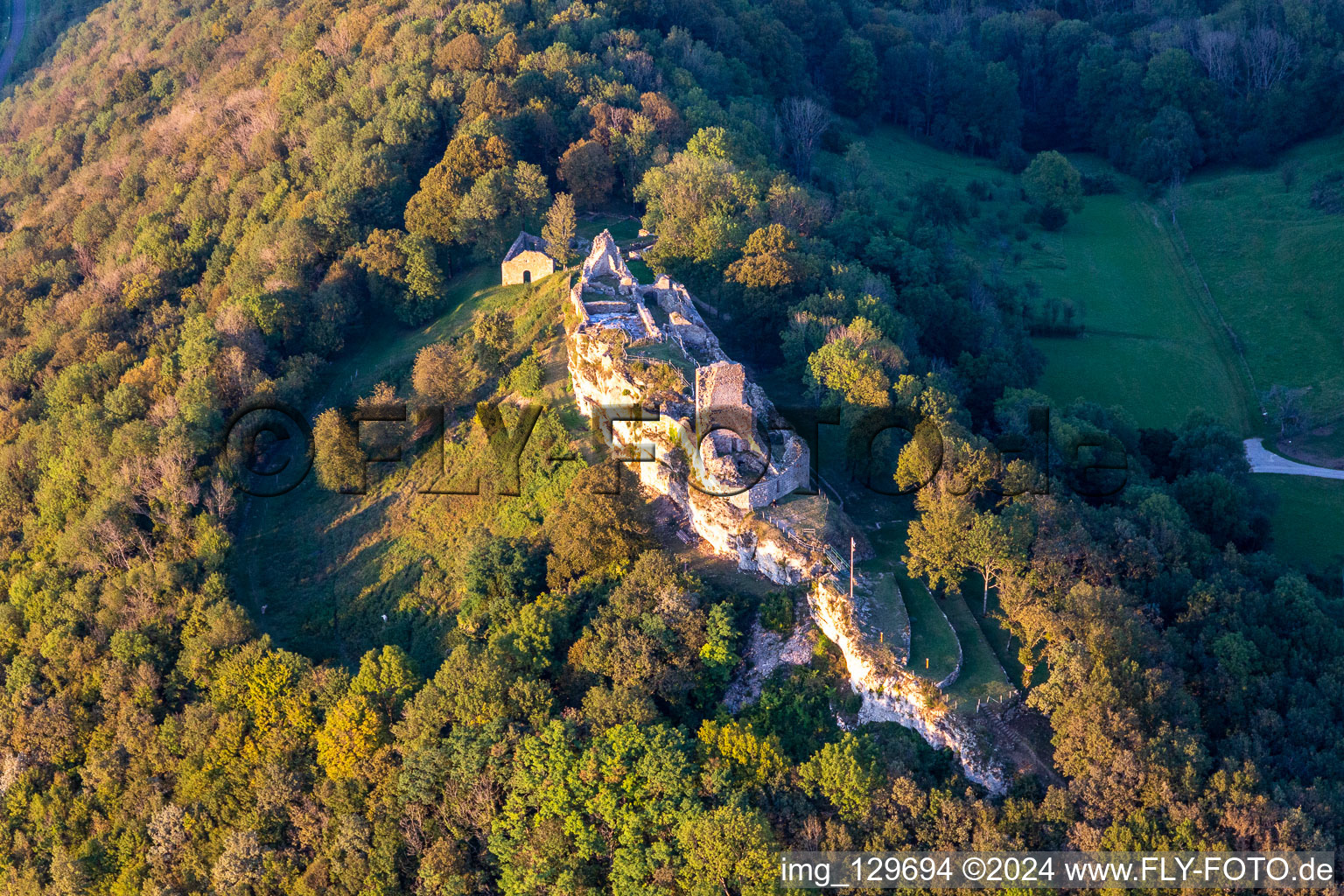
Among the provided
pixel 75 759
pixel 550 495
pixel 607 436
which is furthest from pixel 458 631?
pixel 75 759

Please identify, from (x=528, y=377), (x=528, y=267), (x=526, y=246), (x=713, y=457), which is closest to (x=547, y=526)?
(x=713, y=457)

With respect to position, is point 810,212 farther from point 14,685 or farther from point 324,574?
point 14,685

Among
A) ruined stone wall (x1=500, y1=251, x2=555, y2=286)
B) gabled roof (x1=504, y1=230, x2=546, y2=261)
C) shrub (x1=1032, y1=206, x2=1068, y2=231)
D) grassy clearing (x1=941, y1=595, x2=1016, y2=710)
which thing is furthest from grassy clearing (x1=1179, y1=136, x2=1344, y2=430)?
gabled roof (x1=504, y1=230, x2=546, y2=261)

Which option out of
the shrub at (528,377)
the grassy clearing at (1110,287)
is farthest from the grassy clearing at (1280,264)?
the shrub at (528,377)

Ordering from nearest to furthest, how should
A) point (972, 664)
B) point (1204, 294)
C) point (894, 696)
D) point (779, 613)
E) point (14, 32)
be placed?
point (894, 696), point (972, 664), point (779, 613), point (1204, 294), point (14, 32)

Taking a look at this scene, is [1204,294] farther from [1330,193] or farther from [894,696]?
[894,696]

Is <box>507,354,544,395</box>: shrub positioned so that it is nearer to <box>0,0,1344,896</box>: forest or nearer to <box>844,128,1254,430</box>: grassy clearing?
<box>0,0,1344,896</box>: forest
